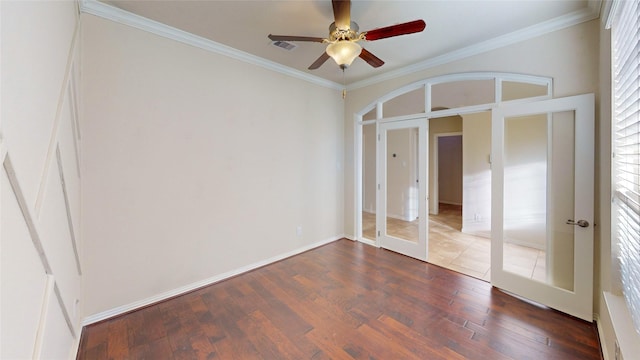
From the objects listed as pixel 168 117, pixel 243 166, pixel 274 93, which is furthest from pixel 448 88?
pixel 168 117

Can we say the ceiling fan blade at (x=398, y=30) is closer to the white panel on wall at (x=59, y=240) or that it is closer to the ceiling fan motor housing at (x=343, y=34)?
the ceiling fan motor housing at (x=343, y=34)

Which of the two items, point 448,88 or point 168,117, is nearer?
point 168,117

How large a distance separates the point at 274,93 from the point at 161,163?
174 centimetres

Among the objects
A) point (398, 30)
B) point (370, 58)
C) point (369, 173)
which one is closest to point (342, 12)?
point (398, 30)

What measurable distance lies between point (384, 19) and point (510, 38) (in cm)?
147

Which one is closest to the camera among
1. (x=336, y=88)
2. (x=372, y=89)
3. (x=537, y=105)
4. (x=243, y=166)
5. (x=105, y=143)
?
(x=105, y=143)

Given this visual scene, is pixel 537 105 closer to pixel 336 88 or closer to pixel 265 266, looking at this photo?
pixel 336 88

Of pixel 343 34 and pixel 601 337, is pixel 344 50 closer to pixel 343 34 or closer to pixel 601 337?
pixel 343 34

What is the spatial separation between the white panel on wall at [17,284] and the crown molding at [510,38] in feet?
12.9

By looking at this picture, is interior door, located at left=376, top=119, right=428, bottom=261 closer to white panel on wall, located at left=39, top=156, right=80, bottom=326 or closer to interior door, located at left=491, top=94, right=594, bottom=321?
interior door, located at left=491, top=94, right=594, bottom=321

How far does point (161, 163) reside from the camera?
2.51 m

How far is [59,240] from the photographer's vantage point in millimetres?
1553

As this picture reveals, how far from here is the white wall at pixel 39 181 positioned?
3.06 ft

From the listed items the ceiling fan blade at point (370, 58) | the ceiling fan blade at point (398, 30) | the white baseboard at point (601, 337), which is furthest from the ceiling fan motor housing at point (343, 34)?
the white baseboard at point (601, 337)
